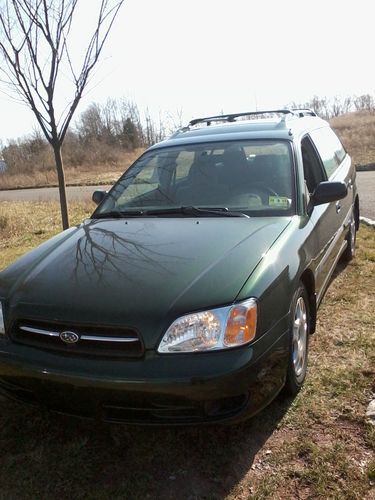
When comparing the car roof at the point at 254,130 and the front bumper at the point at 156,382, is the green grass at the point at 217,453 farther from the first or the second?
the car roof at the point at 254,130

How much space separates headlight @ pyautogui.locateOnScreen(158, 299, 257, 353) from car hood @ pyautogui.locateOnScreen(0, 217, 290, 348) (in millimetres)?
43

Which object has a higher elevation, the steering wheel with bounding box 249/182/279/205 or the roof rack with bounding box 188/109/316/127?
the roof rack with bounding box 188/109/316/127

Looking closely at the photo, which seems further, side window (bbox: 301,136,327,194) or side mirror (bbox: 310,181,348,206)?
side window (bbox: 301,136,327,194)

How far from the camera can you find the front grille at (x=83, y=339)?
2172mm

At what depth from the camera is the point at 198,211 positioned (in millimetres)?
3273

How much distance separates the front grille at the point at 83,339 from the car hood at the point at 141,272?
0.04 m

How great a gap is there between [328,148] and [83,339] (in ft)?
11.2

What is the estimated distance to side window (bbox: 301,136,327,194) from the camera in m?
3.69

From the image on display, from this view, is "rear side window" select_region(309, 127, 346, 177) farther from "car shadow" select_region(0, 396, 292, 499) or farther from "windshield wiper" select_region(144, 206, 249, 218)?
"car shadow" select_region(0, 396, 292, 499)

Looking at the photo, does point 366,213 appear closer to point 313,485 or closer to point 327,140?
point 327,140

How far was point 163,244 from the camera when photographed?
2803mm

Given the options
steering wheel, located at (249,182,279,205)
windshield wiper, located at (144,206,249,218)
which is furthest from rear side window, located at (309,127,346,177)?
windshield wiper, located at (144,206,249,218)

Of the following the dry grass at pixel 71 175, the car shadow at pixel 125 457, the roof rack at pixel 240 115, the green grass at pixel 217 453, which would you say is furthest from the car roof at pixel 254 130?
the dry grass at pixel 71 175

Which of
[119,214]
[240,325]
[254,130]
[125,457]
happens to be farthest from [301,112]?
[125,457]
